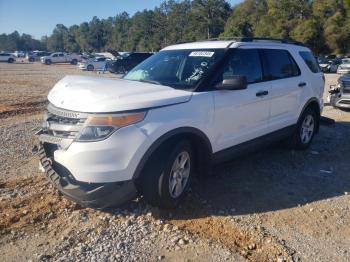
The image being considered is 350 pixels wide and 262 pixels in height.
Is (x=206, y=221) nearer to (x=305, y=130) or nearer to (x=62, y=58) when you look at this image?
(x=305, y=130)

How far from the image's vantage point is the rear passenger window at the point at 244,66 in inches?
183

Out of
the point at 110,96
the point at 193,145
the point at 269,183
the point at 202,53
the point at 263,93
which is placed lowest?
the point at 269,183

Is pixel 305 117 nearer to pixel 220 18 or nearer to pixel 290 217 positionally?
pixel 290 217

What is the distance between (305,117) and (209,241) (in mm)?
3723

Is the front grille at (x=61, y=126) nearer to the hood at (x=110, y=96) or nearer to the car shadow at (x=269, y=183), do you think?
the hood at (x=110, y=96)

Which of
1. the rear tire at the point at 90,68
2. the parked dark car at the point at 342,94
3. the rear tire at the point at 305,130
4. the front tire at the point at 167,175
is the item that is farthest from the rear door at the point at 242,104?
the rear tire at the point at 90,68

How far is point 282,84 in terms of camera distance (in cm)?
562

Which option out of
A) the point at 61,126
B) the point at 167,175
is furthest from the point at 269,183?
the point at 61,126

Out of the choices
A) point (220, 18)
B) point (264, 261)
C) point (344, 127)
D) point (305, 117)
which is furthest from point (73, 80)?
point (220, 18)

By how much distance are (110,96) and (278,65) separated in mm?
3033

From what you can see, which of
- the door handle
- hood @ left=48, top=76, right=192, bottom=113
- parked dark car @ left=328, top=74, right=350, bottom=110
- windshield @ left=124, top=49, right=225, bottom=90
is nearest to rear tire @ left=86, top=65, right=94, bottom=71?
parked dark car @ left=328, top=74, right=350, bottom=110

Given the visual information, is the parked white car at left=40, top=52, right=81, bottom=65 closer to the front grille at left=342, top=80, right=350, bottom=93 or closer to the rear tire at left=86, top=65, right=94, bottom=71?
the rear tire at left=86, top=65, right=94, bottom=71

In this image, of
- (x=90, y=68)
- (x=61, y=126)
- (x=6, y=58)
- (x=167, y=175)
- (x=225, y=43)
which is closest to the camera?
(x=61, y=126)

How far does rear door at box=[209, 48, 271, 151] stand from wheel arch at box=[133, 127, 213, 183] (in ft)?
0.56
